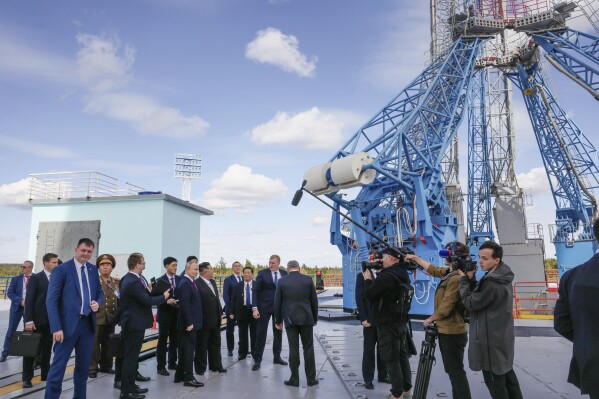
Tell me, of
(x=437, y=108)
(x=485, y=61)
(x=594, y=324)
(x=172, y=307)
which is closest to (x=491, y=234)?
(x=485, y=61)

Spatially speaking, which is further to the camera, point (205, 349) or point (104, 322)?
point (205, 349)

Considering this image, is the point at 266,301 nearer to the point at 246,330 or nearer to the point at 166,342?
the point at 246,330

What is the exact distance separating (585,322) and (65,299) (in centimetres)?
514

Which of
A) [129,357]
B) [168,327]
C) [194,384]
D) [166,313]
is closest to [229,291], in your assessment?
[168,327]

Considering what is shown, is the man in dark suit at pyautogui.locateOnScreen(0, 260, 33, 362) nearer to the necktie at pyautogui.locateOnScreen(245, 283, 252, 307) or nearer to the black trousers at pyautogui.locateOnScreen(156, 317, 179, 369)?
the black trousers at pyautogui.locateOnScreen(156, 317, 179, 369)

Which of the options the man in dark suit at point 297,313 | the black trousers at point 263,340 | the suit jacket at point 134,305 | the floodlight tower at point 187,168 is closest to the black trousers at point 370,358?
the man in dark suit at point 297,313

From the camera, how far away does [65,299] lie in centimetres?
496

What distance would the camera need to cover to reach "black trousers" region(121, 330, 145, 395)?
5363mm

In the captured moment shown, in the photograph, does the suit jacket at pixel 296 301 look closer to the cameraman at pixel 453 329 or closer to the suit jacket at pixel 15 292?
the cameraman at pixel 453 329

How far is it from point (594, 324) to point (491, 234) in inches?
998

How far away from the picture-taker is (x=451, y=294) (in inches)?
182

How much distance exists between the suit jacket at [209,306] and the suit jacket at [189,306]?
0.80 ft

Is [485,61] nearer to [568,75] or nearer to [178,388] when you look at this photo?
[568,75]

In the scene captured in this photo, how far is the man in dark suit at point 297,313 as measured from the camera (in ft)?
20.3
